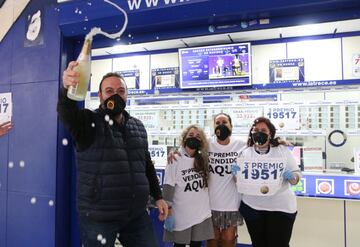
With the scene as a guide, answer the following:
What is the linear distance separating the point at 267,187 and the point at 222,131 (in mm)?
537

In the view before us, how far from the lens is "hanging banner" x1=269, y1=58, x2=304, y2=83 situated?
4.80 meters

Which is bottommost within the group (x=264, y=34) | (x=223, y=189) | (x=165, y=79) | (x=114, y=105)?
(x=223, y=189)

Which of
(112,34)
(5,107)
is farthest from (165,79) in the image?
(5,107)

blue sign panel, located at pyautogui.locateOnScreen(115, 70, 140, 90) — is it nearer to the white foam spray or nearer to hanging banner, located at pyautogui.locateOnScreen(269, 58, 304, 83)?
hanging banner, located at pyautogui.locateOnScreen(269, 58, 304, 83)

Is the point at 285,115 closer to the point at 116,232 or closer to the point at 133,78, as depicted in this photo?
the point at 133,78

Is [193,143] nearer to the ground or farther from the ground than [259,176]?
farther from the ground

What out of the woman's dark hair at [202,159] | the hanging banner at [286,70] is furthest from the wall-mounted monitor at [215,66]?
the woman's dark hair at [202,159]

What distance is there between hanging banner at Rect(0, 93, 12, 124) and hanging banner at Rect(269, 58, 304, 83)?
3.37 metres

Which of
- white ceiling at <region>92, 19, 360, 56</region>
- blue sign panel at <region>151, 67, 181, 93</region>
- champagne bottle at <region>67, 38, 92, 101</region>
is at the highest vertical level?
white ceiling at <region>92, 19, 360, 56</region>

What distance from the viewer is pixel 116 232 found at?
6.61 ft

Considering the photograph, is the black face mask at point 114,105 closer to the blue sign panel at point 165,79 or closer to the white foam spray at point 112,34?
the white foam spray at point 112,34

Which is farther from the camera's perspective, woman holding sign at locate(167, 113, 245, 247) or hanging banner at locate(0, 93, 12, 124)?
hanging banner at locate(0, 93, 12, 124)

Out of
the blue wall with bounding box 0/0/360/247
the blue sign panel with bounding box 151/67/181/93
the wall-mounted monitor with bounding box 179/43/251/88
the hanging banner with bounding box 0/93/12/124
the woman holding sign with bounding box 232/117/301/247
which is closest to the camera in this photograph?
the woman holding sign with bounding box 232/117/301/247

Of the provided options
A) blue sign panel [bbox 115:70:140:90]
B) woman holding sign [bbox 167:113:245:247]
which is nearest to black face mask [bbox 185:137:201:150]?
woman holding sign [bbox 167:113:245:247]
